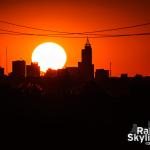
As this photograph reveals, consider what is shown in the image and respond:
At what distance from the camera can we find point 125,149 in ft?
135

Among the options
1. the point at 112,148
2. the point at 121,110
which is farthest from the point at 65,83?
the point at 112,148

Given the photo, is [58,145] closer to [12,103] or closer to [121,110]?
[121,110]

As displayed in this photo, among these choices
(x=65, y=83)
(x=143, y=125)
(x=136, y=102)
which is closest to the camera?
(x=143, y=125)

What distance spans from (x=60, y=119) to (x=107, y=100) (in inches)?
650

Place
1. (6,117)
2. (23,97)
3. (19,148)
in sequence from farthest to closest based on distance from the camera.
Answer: (23,97), (6,117), (19,148)

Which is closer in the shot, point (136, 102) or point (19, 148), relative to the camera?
point (19, 148)

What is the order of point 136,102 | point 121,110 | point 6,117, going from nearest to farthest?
1. point 6,117
2. point 121,110
3. point 136,102

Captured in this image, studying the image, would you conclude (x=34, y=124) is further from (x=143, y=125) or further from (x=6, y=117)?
(x=143, y=125)

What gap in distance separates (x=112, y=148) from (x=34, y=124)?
1437 cm

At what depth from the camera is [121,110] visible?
207 feet

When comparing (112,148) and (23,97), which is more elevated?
(23,97)

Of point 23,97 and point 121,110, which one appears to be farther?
point 23,97

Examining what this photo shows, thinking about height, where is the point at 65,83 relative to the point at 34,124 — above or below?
above

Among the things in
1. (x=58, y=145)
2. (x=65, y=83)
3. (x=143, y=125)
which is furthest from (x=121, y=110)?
(x=65, y=83)
